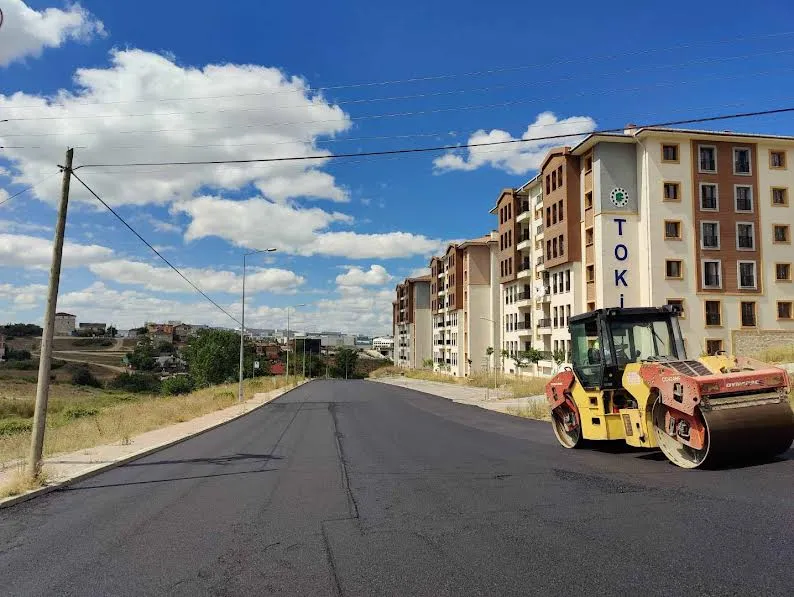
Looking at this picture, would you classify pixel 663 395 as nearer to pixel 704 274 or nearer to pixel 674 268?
pixel 674 268

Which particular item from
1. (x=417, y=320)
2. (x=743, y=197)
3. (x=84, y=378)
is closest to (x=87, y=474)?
(x=743, y=197)

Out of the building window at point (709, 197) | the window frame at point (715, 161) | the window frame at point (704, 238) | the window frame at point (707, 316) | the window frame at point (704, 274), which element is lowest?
the window frame at point (707, 316)

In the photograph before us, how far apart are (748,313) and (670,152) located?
44.3 feet

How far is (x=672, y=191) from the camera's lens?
48031 millimetres

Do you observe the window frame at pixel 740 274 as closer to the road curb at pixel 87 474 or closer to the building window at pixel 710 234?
the building window at pixel 710 234

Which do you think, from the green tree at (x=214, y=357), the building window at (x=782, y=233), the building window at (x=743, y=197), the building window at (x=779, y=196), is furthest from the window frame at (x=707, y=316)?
the green tree at (x=214, y=357)

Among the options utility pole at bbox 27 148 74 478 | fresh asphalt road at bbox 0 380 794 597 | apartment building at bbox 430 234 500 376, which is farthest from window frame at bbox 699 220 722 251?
utility pole at bbox 27 148 74 478

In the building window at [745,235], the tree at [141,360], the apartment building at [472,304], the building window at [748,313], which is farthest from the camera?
the tree at [141,360]

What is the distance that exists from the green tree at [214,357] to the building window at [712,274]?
69570 mm

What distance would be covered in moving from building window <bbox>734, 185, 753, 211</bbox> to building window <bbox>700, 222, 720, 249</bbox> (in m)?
2.44

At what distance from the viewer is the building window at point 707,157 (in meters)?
48.4

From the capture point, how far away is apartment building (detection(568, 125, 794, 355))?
47.0m

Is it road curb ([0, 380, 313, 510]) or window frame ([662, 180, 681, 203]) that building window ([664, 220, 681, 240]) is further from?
road curb ([0, 380, 313, 510])

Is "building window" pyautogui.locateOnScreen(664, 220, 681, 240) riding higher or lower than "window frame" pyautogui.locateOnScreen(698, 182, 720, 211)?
lower
